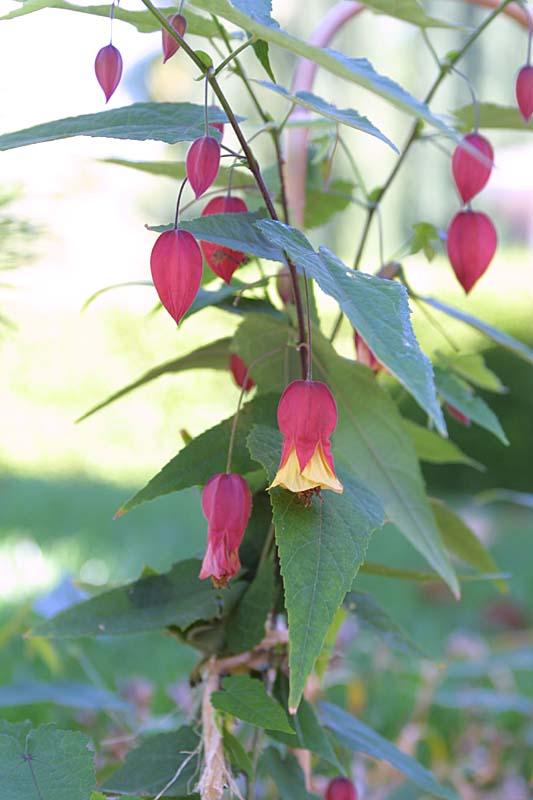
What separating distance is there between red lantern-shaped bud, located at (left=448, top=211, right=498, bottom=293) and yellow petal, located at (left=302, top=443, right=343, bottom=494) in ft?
0.73

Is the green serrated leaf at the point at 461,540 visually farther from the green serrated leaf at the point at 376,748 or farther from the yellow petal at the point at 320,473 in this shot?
the yellow petal at the point at 320,473

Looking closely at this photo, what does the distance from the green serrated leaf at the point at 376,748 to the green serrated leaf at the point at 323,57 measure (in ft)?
1.39

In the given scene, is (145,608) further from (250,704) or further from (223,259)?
(223,259)

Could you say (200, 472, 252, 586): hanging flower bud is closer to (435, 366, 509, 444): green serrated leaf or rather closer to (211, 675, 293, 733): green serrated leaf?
(211, 675, 293, 733): green serrated leaf

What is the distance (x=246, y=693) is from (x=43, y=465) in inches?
164

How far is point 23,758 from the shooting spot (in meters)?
0.50

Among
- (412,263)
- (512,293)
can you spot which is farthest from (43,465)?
(412,263)

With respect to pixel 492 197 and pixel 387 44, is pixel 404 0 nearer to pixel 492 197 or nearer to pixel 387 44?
pixel 387 44

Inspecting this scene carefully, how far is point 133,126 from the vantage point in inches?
19.0

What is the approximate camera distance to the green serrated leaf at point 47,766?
0.49 meters

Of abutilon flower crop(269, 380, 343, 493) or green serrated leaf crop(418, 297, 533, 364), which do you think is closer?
abutilon flower crop(269, 380, 343, 493)

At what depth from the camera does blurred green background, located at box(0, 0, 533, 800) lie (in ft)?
4.26

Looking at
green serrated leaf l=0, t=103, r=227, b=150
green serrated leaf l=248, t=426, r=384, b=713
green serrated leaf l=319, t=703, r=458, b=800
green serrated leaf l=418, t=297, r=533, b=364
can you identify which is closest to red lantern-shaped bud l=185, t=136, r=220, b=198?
green serrated leaf l=0, t=103, r=227, b=150

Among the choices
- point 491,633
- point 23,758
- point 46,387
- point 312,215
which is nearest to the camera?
point 23,758
